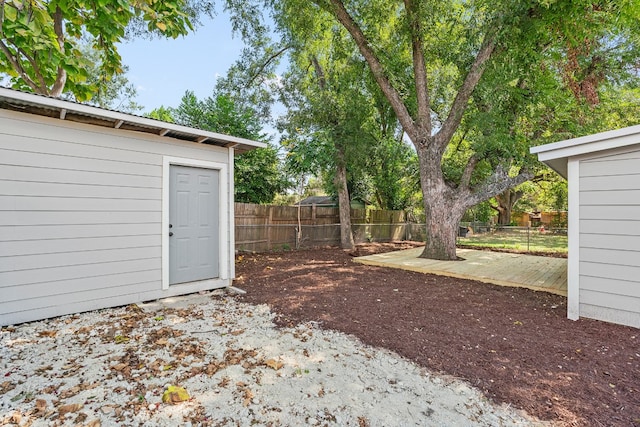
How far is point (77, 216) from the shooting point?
350cm

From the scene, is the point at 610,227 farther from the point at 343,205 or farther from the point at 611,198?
the point at 343,205

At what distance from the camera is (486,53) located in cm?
614

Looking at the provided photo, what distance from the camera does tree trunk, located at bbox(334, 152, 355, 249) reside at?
9.07m

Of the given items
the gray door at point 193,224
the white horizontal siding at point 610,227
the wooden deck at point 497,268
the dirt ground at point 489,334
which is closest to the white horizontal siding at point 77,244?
the gray door at point 193,224

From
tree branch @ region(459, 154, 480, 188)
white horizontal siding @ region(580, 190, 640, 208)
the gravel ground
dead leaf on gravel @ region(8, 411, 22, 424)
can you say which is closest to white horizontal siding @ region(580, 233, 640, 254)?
white horizontal siding @ region(580, 190, 640, 208)

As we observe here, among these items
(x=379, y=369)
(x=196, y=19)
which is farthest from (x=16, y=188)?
(x=196, y=19)

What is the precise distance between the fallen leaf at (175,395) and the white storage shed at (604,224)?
4020 mm

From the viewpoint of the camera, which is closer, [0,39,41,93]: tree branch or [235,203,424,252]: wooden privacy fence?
[0,39,41,93]: tree branch

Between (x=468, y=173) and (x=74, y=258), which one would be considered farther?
(x=468, y=173)

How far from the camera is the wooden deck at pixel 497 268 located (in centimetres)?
487

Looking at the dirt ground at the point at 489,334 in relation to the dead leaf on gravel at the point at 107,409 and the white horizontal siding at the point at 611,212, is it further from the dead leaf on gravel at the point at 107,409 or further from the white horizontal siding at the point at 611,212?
the dead leaf on gravel at the point at 107,409

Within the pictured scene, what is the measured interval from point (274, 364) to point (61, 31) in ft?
23.8

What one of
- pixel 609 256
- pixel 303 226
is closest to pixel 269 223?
pixel 303 226

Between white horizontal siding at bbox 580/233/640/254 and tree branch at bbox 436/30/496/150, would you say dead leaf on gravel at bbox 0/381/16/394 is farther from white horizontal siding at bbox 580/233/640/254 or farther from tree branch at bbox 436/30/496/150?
tree branch at bbox 436/30/496/150
